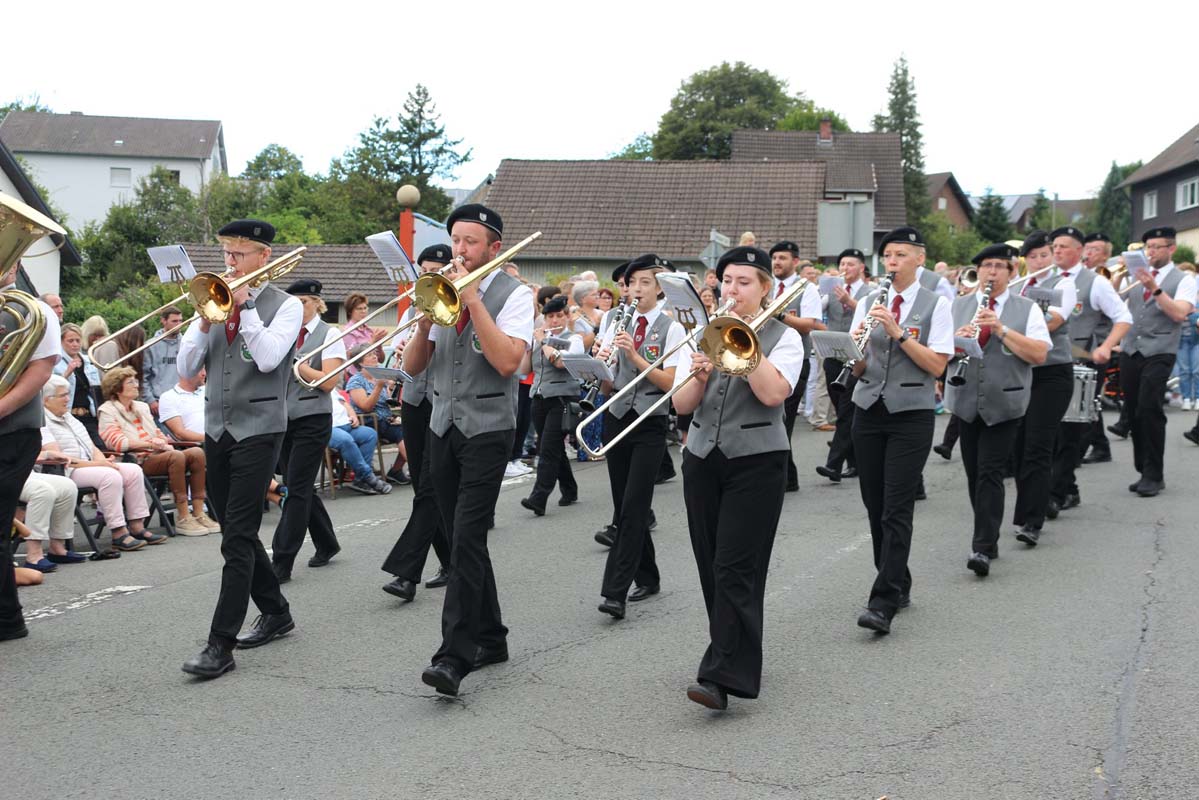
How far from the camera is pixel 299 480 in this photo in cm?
776

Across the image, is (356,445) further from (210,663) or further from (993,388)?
(993,388)

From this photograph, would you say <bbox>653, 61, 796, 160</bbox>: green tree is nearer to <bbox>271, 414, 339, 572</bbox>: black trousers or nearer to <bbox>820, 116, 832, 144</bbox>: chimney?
<bbox>820, 116, 832, 144</bbox>: chimney

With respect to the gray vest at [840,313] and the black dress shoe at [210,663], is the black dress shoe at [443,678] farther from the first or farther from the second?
the gray vest at [840,313]

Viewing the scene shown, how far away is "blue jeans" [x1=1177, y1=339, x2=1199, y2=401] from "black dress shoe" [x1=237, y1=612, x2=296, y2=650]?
50.6 feet

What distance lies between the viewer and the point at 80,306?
2442 centimetres

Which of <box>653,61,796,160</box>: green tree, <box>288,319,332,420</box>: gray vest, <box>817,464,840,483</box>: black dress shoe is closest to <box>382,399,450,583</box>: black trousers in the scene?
<box>288,319,332,420</box>: gray vest

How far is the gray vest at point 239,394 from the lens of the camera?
6.21 metres

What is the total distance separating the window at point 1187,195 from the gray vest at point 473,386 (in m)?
57.9

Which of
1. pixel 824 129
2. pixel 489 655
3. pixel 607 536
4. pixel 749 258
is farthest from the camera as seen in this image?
pixel 824 129

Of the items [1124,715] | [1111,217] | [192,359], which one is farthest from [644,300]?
[1111,217]

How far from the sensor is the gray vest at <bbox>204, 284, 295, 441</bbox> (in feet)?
20.4

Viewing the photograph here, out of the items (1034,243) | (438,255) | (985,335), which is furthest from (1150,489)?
(438,255)

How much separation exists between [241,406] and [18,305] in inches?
56.2

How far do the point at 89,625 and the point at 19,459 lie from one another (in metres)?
1.09
